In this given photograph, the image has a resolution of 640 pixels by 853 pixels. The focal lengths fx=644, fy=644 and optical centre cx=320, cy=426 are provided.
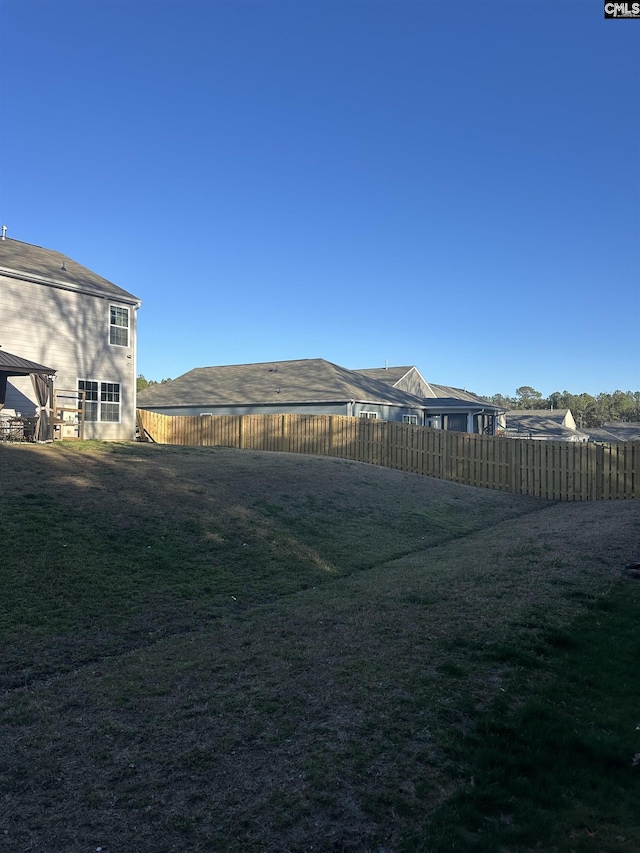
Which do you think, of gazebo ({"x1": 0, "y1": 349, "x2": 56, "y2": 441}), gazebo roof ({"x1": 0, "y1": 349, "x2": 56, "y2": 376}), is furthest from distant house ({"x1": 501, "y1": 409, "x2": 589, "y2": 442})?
gazebo roof ({"x1": 0, "y1": 349, "x2": 56, "y2": 376})

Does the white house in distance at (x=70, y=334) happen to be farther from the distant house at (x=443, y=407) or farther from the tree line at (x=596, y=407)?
the tree line at (x=596, y=407)

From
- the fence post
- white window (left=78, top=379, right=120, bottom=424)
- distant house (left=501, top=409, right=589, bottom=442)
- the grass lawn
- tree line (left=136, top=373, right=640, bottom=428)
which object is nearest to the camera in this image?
the grass lawn

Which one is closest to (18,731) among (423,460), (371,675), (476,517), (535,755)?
(371,675)

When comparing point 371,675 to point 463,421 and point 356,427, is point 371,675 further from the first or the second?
point 463,421

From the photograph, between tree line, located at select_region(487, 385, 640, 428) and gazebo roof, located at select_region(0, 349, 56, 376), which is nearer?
gazebo roof, located at select_region(0, 349, 56, 376)

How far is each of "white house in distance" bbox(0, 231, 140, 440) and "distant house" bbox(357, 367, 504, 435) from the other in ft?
60.7

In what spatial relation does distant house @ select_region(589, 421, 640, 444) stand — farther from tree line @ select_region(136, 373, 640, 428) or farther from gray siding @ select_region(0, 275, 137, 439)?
gray siding @ select_region(0, 275, 137, 439)

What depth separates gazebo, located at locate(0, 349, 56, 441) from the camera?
18.1m

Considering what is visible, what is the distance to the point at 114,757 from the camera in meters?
3.98

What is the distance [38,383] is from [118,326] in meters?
5.68

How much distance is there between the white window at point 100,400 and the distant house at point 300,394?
9279mm

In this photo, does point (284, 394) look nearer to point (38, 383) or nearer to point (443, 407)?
point (443, 407)

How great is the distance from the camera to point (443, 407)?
37000mm

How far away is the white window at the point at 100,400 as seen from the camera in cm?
2339
